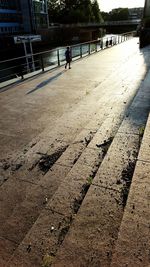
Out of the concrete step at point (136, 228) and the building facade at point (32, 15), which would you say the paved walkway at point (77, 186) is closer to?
the concrete step at point (136, 228)

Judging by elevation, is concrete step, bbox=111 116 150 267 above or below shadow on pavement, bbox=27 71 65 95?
below

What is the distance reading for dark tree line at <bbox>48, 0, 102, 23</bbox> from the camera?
279 ft

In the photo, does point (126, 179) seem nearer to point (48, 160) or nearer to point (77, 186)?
point (77, 186)

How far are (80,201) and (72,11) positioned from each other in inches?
3741

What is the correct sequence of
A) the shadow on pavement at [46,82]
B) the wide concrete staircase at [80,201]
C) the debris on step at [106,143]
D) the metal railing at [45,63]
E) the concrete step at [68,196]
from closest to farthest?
the wide concrete staircase at [80,201] < the concrete step at [68,196] < the debris on step at [106,143] < the shadow on pavement at [46,82] < the metal railing at [45,63]

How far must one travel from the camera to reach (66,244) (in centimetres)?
229

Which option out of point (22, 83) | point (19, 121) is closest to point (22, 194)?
point (19, 121)

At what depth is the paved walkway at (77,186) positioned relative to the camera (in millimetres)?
2248

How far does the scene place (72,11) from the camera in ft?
282

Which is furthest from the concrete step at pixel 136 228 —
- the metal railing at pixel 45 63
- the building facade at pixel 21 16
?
the building facade at pixel 21 16

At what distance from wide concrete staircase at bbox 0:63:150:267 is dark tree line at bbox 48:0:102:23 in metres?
90.7

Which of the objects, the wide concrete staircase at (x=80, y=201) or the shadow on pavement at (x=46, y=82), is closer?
the wide concrete staircase at (x=80, y=201)

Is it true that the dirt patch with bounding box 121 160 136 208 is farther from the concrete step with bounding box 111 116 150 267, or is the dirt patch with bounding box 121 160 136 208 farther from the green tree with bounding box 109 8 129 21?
the green tree with bounding box 109 8 129 21

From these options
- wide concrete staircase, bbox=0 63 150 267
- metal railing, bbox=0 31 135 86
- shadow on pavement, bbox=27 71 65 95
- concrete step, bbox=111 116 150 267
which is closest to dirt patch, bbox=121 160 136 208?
wide concrete staircase, bbox=0 63 150 267
